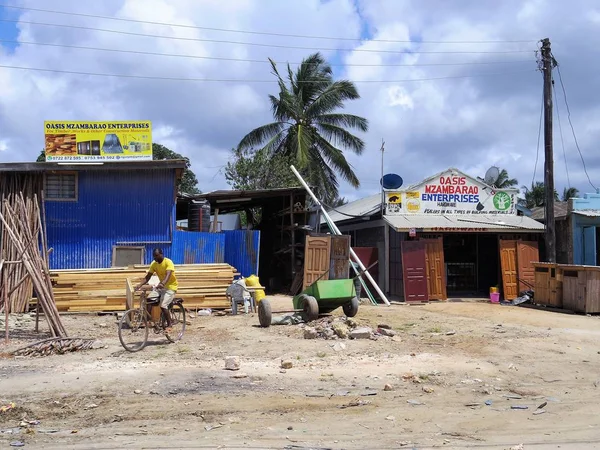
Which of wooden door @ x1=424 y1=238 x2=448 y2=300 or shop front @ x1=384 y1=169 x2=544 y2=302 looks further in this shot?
wooden door @ x1=424 y1=238 x2=448 y2=300

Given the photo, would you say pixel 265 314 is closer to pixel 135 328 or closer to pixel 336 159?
pixel 135 328

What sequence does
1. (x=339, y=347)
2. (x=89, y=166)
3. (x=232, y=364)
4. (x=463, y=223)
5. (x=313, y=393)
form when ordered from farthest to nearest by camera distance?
1. (x=463, y=223)
2. (x=89, y=166)
3. (x=339, y=347)
4. (x=232, y=364)
5. (x=313, y=393)

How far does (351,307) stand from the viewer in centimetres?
1389

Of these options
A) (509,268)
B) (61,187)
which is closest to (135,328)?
(61,187)

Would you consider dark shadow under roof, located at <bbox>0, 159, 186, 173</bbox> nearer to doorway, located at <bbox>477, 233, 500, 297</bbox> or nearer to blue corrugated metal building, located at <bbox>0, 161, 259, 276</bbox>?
blue corrugated metal building, located at <bbox>0, 161, 259, 276</bbox>

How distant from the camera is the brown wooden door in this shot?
2022 centimetres

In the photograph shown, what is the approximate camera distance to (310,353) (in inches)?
400

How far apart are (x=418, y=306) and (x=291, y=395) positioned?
1221cm

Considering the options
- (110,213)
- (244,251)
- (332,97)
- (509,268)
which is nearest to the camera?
(110,213)

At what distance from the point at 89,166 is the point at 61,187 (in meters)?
1.11

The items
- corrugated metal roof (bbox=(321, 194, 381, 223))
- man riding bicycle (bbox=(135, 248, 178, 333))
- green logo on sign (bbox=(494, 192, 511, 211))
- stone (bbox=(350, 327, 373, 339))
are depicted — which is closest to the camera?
man riding bicycle (bbox=(135, 248, 178, 333))

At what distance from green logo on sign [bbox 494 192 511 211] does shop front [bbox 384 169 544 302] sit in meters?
0.04

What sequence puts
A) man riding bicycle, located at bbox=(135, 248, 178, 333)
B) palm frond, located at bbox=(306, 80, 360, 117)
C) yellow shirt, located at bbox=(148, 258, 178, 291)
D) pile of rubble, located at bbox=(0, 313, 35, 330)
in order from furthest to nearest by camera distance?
palm frond, located at bbox=(306, 80, 360, 117) → pile of rubble, located at bbox=(0, 313, 35, 330) → yellow shirt, located at bbox=(148, 258, 178, 291) → man riding bicycle, located at bbox=(135, 248, 178, 333)

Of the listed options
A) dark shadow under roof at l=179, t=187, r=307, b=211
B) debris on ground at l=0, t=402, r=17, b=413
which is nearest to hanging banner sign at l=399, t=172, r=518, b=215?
dark shadow under roof at l=179, t=187, r=307, b=211
